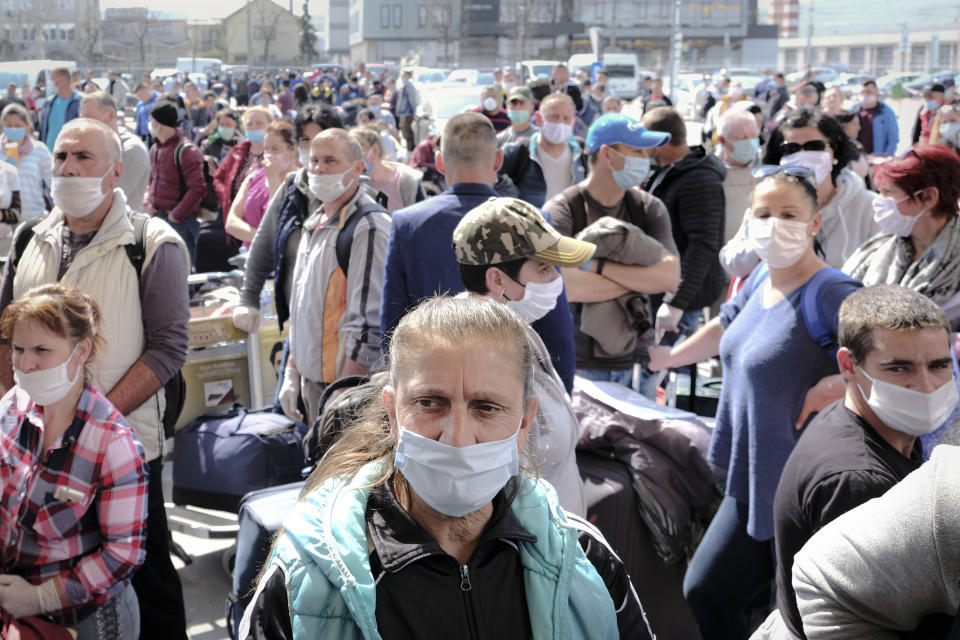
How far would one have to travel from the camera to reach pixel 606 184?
4.65 meters

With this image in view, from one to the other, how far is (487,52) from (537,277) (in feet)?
289

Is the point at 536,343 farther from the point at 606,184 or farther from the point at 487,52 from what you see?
the point at 487,52

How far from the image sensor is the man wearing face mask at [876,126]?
13438 millimetres

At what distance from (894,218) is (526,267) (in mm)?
1769

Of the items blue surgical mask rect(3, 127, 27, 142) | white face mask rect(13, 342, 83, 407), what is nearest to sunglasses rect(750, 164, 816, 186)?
white face mask rect(13, 342, 83, 407)

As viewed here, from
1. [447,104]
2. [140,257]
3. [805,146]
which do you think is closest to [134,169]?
[140,257]

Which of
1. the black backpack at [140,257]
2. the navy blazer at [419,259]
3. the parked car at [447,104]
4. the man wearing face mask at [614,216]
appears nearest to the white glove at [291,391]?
the black backpack at [140,257]

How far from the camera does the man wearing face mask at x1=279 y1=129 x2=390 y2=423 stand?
163 inches

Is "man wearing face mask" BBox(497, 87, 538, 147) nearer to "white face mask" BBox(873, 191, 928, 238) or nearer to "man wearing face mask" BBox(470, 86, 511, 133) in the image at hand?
"man wearing face mask" BBox(470, 86, 511, 133)

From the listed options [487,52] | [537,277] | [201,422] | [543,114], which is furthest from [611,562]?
[487,52]

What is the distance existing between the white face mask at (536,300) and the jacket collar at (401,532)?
1.23 meters

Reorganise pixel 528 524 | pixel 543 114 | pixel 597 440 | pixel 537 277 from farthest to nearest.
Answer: pixel 543 114 → pixel 597 440 → pixel 537 277 → pixel 528 524

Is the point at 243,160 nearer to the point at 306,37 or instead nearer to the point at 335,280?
the point at 335,280

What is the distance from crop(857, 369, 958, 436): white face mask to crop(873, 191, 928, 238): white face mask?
1.62 meters
